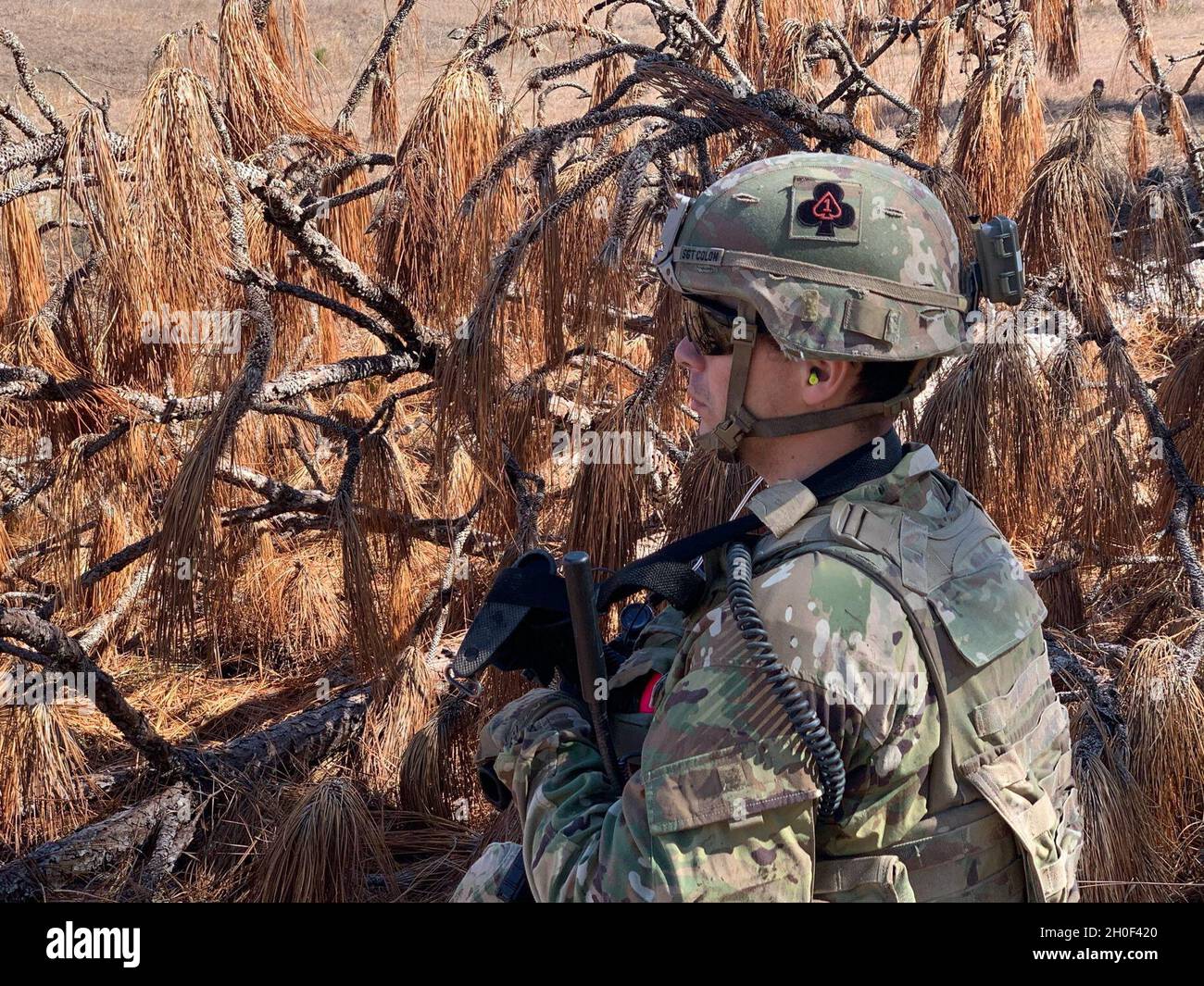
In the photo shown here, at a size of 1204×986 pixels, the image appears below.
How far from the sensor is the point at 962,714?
950mm

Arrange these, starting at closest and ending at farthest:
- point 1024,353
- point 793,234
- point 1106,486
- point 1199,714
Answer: point 793,234
point 1199,714
point 1024,353
point 1106,486

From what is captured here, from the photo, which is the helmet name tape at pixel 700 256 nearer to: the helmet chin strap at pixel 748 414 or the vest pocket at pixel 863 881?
the helmet chin strap at pixel 748 414

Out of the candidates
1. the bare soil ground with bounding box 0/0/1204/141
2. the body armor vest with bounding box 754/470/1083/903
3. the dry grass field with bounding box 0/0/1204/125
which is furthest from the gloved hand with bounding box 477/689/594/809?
the dry grass field with bounding box 0/0/1204/125

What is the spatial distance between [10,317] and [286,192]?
1.04 metres

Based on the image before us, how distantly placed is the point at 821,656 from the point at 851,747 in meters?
0.08

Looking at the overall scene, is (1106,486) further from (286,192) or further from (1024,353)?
(286,192)

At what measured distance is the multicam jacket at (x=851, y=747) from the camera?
2.85ft

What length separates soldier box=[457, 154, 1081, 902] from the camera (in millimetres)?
874

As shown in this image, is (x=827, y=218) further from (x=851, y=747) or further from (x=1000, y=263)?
(x=851, y=747)

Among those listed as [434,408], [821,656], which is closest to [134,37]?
[434,408]

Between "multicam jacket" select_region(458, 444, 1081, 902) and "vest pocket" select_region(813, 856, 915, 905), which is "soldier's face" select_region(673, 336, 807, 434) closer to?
"multicam jacket" select_region(458, 444, 1081, 902)

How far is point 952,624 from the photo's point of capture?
0.94 meters

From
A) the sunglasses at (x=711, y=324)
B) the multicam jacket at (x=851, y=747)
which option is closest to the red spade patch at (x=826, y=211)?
the sunglasses at (x=711, y=324)
